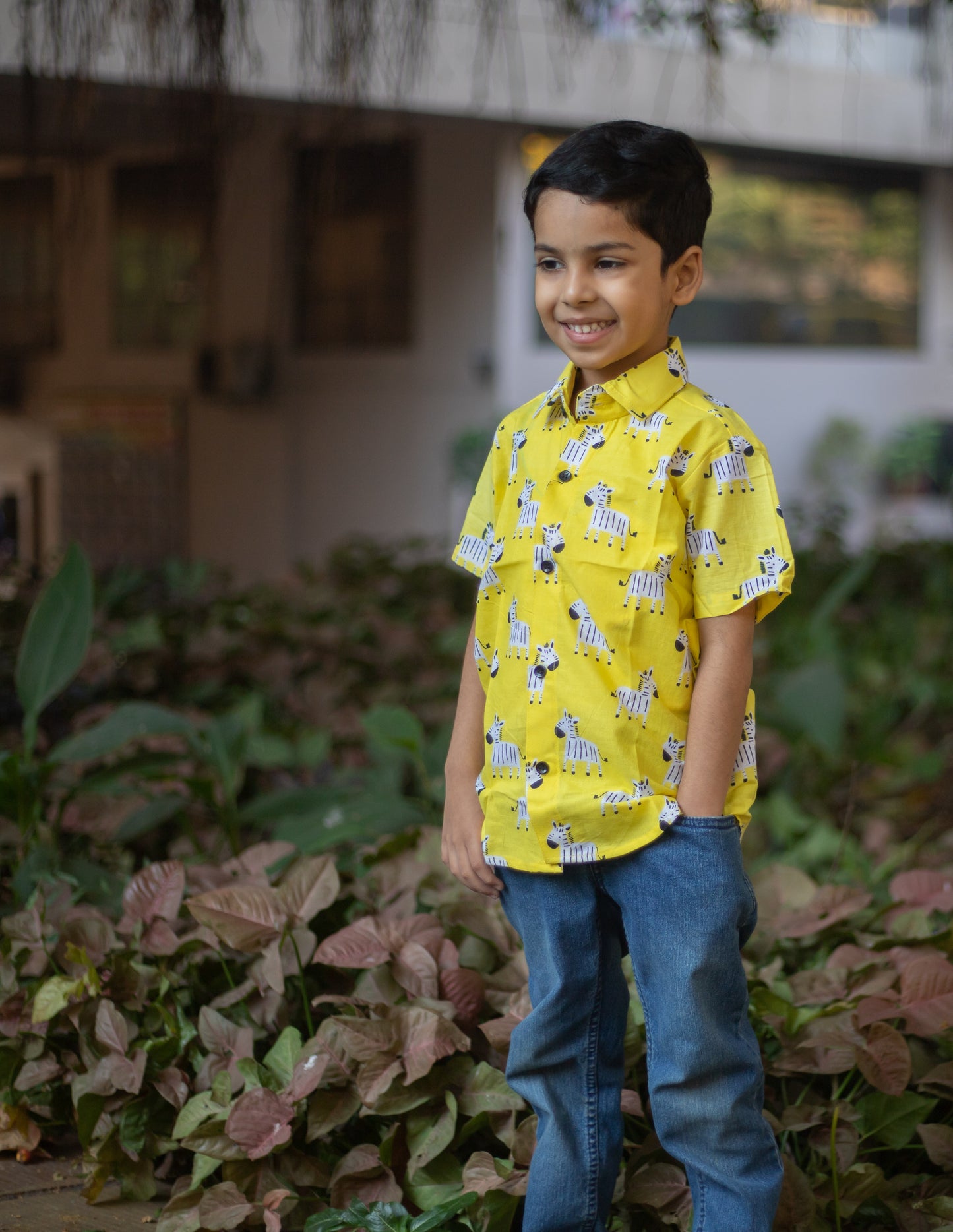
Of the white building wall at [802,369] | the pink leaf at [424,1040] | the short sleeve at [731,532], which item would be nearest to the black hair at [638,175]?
the short sleeve at [731,532]

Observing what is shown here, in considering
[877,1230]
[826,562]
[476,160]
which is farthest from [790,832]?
[476,160]

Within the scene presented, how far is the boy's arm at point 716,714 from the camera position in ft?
4.66

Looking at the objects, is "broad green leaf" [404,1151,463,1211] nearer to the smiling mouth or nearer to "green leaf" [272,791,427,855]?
"green leaf" [272,791,427,855]

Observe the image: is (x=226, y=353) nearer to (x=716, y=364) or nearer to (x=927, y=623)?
(x=716, y=364)

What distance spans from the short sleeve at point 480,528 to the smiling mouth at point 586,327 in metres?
0.19

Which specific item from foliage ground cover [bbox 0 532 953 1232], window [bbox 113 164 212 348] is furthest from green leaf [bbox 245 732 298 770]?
window [bbox 113 164 212 348]

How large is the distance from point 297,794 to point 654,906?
1.41 metres

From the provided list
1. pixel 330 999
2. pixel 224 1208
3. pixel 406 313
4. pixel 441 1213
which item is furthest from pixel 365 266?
pixel 441 1213

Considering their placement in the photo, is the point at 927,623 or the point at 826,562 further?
the point at 826,562

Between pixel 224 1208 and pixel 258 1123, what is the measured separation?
0.11 m

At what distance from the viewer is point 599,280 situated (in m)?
1.44

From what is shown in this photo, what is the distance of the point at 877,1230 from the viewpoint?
182cm

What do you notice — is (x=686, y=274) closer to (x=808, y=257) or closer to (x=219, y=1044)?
(x=219, y=1044)

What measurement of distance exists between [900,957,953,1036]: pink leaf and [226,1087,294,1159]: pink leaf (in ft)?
2.88
